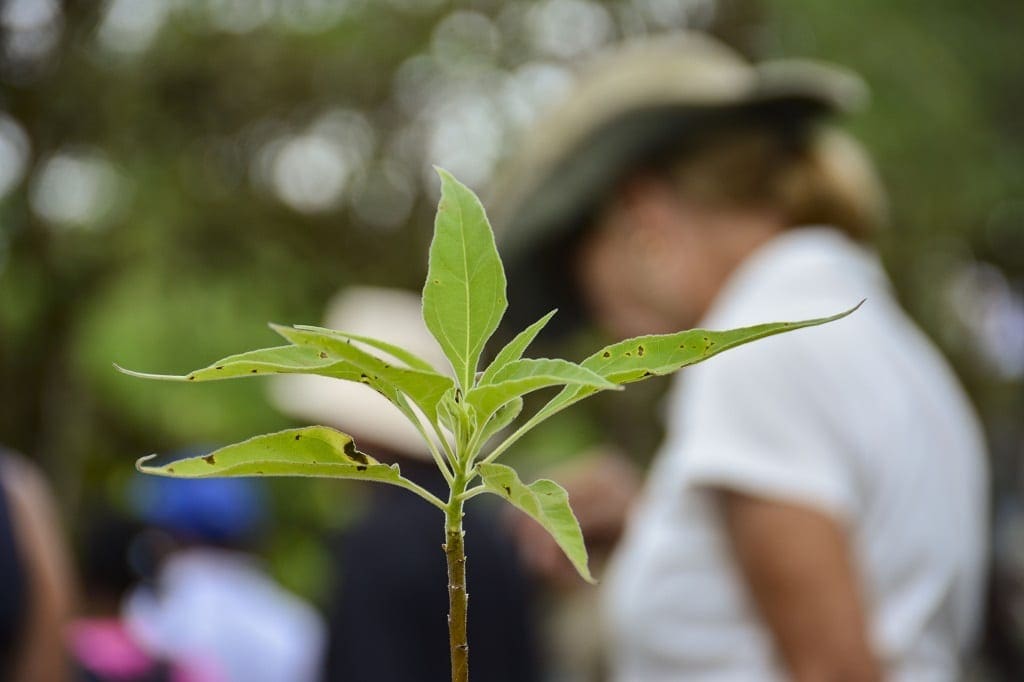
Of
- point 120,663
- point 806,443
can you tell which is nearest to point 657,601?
point 806,443

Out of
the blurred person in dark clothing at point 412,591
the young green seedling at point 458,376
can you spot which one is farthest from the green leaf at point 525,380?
the blurred person in dark clothing at point 412,591

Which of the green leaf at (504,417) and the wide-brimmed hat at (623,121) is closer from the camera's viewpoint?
the green leaf at (504,417)

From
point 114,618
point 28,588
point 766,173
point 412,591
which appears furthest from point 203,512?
point 766,173

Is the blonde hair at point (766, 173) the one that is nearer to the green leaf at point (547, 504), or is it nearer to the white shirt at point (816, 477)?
the white shirt at point (816, 477)

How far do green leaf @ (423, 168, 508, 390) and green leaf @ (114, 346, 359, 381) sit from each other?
0.06 metres

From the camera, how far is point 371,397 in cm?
395

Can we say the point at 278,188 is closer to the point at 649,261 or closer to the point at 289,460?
the point at 649,261

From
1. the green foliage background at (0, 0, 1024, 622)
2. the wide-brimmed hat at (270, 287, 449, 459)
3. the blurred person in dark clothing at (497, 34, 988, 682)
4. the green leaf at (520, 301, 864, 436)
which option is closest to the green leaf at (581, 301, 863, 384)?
the green leaf at (520, 301, 864, 436)

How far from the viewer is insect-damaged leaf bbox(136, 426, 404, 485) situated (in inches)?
23.9

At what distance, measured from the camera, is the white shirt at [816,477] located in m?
1.72

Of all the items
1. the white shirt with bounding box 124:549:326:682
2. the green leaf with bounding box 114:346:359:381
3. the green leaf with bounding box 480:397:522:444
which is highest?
the green leaf with bounding box 114:346:359:381

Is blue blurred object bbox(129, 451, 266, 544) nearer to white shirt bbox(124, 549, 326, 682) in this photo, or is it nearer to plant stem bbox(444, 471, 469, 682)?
white shirt bbox(124, 549, 326, 682)

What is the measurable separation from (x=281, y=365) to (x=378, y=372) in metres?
0.05

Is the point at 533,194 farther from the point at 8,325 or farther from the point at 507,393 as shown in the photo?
the point at 8,325
